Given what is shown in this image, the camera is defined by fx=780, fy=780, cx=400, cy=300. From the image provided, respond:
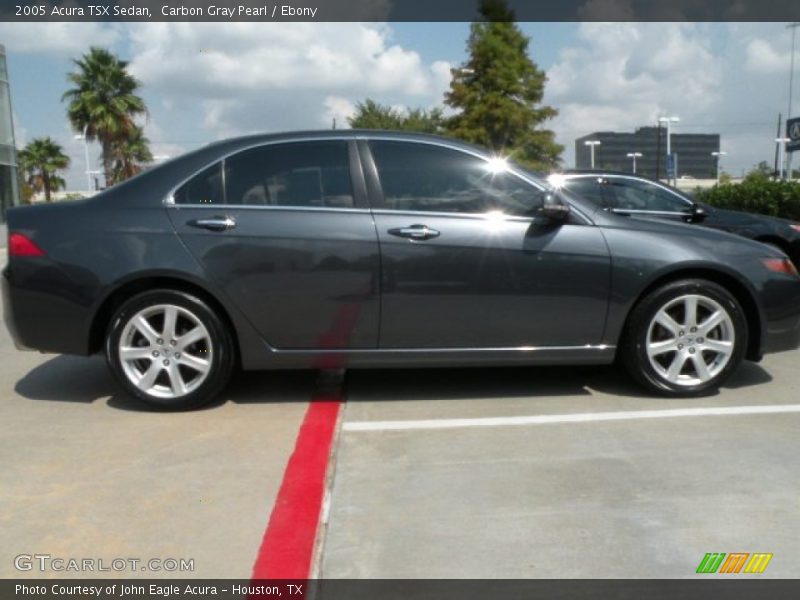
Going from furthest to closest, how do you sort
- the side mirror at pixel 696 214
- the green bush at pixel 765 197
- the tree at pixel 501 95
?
the tree at pixel 501 95 → the green bush at pixel 765 197 → the side mirror at pixel 696 214

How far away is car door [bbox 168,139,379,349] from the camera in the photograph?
4.43 meters

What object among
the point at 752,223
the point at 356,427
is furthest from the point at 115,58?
the point at 356,427

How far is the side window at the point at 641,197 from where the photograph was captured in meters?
7.77

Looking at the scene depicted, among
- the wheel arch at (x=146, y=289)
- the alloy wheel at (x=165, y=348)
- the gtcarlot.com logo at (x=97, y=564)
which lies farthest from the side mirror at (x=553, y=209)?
the gtcarlot.com logo at (x=97, y=564)

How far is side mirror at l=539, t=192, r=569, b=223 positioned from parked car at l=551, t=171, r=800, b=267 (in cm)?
318

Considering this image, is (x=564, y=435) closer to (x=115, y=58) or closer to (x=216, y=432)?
(x=216, y=432)

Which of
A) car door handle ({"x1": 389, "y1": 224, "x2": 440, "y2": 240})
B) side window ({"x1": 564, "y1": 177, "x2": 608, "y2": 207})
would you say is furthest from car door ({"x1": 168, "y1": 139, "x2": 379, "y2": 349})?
side window ({"x1": 564, "y1": 177, "x2": 608, "y2": 207})

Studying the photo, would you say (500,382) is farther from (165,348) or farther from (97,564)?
(97,564)

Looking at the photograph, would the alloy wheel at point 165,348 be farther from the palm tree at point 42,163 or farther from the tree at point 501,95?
the palm tree at point 42,163

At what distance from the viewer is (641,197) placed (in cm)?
787

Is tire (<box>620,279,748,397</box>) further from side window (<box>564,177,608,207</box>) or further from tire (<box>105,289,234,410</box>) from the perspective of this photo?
side window (<box>564,177,608,207</box>)

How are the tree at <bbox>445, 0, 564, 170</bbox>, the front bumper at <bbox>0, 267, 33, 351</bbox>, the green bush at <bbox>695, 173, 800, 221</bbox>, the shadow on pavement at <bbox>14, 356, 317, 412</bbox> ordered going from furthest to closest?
the tree at <bbox>445, 0, 564, 170</bbox>, the green bush at <bbox>695, 173, 800, 221</bbox>, the shadow on pavement at <bbox>14, 356, 317, 412</bbox>, the front bumper at <bbox>0, 267, 33, 351</bbox>

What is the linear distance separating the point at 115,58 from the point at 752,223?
112ft
